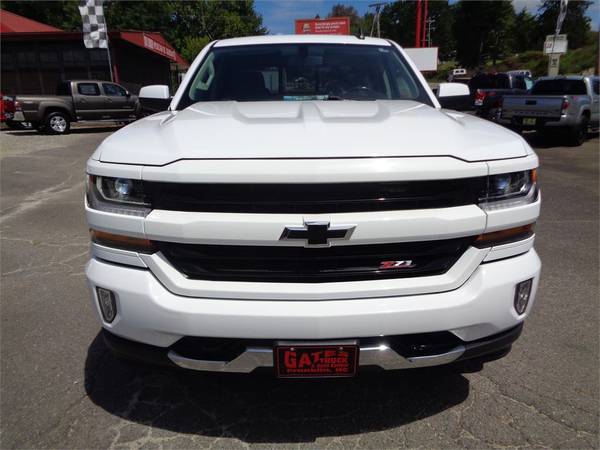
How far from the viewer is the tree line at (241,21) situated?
47906mm

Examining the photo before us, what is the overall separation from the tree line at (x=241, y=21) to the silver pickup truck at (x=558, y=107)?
114 feet

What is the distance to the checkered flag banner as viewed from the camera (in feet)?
56.2

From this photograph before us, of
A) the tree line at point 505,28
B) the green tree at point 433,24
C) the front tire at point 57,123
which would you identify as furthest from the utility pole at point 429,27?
the front tire at point 57,123

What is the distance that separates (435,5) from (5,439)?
10128cm

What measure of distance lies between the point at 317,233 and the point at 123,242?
0.78m

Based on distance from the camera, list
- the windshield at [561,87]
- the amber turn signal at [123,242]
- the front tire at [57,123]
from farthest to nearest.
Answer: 1. the front tire at [57,123]
2. the windshield at [561,87]
3. the amber turn signal at [123,242]

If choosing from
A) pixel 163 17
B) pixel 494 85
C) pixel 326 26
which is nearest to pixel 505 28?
pixel 326 26

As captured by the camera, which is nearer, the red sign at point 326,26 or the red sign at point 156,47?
the red sign at point 156,47

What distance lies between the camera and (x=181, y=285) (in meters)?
1.77

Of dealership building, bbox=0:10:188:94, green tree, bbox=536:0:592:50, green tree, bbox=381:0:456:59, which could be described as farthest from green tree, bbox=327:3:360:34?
dealership building, bbox=0:10:188:94

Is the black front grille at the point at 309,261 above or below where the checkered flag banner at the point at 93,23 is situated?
below

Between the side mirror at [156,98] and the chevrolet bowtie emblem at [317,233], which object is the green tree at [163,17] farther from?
the chevrolet bowtie emblem at [317,233]

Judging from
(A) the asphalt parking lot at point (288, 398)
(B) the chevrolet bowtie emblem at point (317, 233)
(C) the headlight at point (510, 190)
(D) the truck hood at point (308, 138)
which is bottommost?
(A) the asphalt parking lot at point (288, 398)

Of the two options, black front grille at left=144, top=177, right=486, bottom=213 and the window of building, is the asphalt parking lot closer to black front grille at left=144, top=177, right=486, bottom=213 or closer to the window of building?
black front grille at left=144, top=177, right=486, bottom=213
